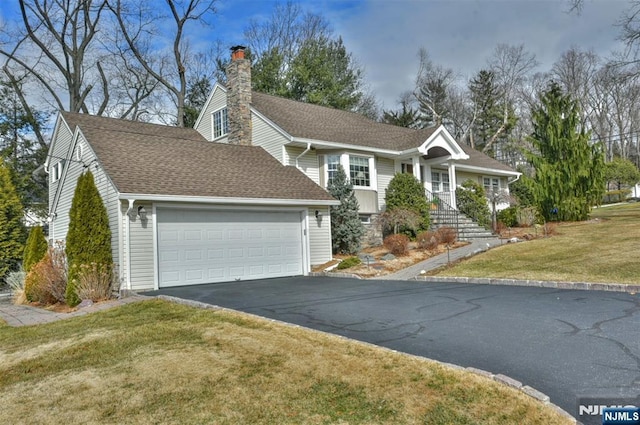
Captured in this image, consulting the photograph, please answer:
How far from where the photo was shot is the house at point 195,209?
39.0 feet

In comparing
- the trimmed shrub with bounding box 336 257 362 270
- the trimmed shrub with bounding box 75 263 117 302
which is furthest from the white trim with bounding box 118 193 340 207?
the trimmed shrub with bounding box 336 257 362 270

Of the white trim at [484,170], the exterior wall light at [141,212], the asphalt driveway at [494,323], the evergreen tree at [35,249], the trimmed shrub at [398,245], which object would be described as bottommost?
the asphalt driveway at [494,323]

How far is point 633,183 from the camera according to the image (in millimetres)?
Answer: 43406

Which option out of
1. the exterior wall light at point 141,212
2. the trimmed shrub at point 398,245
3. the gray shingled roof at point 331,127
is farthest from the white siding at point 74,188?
the trimmed shrub at point 398,245

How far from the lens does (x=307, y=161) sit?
18578 mm

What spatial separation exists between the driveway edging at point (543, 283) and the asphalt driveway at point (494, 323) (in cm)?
47

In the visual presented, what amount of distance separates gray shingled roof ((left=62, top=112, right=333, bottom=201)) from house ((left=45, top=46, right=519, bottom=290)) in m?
0.05

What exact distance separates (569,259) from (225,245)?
9.66m

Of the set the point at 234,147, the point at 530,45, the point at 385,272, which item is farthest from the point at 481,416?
the point at 530,45

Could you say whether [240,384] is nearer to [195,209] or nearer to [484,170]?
[195,209]

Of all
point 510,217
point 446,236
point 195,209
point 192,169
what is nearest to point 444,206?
point 510,217

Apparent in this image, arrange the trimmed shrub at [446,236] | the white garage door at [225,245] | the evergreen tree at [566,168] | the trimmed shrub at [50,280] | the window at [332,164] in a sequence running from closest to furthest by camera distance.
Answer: the trimmed shrub at [50,280] → the white garage door at [225,245] → the trimmed shrub at [446,236] → the window at [332,164] → the evergreen tree at [566,168]

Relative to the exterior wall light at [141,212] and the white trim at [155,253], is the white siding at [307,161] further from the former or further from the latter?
the exterior wall light at [141,212]

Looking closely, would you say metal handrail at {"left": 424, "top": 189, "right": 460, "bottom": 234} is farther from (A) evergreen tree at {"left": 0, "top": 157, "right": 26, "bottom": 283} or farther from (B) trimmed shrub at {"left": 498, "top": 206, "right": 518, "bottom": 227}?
(A) evergreen tree at {"left": 0, "top": 157, "right": 26, "bottom": 283}
